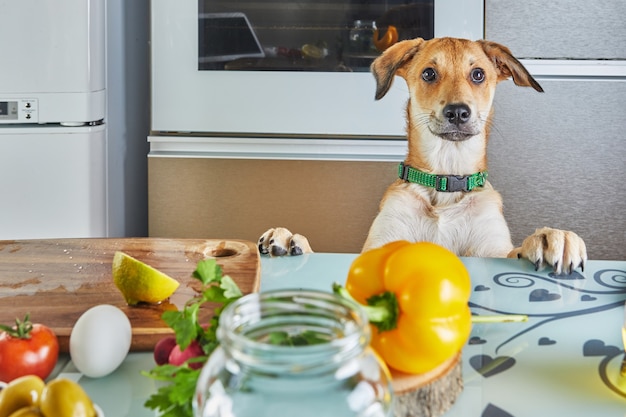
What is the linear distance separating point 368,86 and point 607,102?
53 centimetres

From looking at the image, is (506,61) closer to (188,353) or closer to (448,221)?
(448,221)

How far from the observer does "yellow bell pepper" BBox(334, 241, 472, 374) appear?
61 cm

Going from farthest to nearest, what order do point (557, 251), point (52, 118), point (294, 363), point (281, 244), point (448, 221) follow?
point (52, 118) → point (448, 221) → point (281, 244) → point (557, 251) → point (294, 363)

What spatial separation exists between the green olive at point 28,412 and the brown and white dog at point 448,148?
3.27 feet

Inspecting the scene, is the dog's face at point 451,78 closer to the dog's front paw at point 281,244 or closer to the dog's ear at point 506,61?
the dog's ear at point 506,61

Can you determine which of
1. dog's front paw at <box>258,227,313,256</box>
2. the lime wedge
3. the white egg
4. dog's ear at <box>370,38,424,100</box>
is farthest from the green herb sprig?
dog's ear at <box>370,38,424,100</box>

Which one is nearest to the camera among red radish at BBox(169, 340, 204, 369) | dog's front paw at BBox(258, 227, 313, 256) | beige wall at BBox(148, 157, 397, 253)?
red radish at BBox(169, 340, 204, 369)

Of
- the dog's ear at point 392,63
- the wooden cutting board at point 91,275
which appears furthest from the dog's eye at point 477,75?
the wooden cutting board at point 91,275

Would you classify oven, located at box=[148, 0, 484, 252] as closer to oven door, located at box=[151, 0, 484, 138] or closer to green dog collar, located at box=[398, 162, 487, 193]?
oven door, located at box=[151, 0, 484, 138]

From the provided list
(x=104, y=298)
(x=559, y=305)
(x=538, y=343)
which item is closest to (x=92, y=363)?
(x=104, y=298)

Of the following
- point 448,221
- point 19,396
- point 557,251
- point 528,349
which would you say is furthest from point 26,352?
point 448,221

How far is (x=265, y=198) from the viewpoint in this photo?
196 centimetres

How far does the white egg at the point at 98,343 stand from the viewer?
0.73 meters

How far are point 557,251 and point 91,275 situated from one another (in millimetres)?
604
